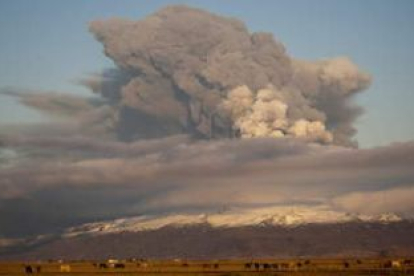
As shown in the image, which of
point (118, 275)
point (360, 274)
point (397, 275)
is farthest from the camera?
point (118, 275)

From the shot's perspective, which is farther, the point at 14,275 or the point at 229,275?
the point at 14,275

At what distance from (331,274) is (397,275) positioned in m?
16.3

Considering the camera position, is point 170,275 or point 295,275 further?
point 170,275

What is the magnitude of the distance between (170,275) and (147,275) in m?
6.20

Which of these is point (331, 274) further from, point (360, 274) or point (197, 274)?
point (197, 274)

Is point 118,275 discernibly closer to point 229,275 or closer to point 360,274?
point 229,275

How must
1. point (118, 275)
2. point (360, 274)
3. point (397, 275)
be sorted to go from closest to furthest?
point (397, 275) < point (360, 274) < point (118, 275)

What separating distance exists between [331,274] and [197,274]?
A: 1364 inches

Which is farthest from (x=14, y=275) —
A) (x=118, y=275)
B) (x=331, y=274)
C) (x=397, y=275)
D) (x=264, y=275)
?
(x=397, y=275)

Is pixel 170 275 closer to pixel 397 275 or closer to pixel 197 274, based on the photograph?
pixel 197 274

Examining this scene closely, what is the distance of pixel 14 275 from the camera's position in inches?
7849

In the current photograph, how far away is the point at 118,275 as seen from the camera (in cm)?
19362

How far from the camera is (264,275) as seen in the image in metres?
185

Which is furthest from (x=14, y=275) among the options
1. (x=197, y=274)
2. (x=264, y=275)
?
(x=264, y=275)
